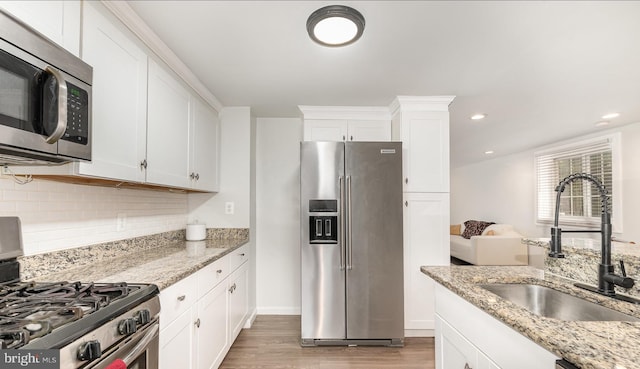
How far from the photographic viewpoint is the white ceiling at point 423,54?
164 centimetres

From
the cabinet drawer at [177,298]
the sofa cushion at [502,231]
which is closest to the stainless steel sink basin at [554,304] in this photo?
the cabinet drawer at [177,298]

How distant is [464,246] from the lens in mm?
5852

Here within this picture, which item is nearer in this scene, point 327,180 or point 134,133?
point 134,133

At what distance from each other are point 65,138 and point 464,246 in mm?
6109

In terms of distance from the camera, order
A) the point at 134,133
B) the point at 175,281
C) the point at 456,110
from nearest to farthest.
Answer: the point at 175,281, the point at 134,133, the point at 456,110

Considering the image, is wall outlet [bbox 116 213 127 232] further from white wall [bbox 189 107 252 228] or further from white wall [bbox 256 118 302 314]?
white wall [bbox 256 118 302 314]

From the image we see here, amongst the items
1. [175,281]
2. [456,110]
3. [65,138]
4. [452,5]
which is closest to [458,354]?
[175,281]

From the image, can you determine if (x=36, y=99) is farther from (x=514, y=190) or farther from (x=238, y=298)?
(x=514, y=190)

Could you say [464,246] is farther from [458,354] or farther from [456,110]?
→ [458,354]

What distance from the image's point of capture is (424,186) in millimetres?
3033

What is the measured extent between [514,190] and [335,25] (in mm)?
5971

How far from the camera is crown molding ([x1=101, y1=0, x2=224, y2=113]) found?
61.0 inches

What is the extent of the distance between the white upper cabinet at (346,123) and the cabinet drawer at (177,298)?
74.8 inches

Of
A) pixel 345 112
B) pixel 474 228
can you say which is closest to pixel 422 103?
pixel 345 112
